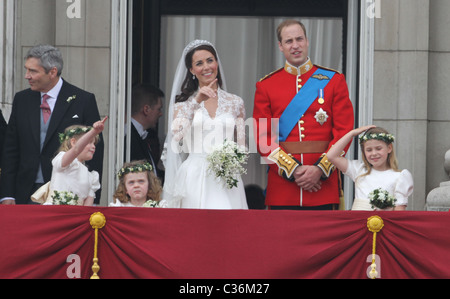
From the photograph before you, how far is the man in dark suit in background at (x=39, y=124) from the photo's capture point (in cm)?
809

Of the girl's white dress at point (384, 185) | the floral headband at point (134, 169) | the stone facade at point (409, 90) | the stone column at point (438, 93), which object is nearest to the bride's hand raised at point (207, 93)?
the floral headband at point (134, 169)

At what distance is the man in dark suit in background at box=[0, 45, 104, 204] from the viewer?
319 inches

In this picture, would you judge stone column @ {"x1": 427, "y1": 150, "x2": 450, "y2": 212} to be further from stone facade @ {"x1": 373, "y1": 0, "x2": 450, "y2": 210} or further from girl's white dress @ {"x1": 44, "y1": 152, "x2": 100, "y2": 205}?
girl's white dress @ {"x1": 44, "y1": 152, "x2": 100, "y2": 205}

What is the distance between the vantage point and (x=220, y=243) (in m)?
6.93

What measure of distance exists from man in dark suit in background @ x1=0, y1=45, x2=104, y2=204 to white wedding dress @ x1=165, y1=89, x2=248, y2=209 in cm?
61

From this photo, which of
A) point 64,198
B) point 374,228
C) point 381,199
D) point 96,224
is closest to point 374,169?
point 381,199

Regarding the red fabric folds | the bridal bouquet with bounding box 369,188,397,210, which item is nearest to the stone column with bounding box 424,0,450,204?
the bridal bouquet with bounding box 369,188,397,210

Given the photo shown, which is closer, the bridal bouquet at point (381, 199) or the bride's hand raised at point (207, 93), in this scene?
the bridal bouquet at point (381, 199)

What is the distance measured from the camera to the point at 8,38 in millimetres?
10117

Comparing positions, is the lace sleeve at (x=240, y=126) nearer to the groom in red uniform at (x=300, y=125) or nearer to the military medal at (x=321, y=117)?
the groom in red uniform at (x=300, y=125)

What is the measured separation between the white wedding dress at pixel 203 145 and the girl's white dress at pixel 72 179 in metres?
0.64

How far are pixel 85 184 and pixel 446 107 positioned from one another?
4015mm

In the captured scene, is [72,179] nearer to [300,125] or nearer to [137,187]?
[137,187]
